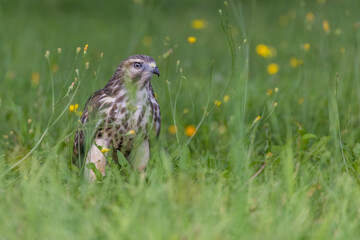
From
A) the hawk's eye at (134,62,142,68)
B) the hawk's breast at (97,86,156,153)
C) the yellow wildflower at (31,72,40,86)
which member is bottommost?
the hawk's breast at (97,86,156,153)

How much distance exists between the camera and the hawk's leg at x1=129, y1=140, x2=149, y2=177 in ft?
13.9

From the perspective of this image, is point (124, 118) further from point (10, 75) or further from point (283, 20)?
point (283, 20)

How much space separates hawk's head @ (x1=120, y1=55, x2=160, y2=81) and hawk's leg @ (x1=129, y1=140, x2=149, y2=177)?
411 mm

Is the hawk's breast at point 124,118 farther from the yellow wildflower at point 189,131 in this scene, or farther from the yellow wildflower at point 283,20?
the yellow wildflower at point 283,20

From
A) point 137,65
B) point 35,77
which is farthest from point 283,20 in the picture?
point 137,65

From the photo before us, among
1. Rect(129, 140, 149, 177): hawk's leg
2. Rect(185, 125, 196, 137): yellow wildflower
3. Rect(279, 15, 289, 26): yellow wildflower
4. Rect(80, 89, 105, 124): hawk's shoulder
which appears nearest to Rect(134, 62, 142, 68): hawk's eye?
Rect(80, 89, 105, 124): hawk's shoulder

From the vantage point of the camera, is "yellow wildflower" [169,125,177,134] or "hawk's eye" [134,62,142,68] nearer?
"hawk's eye" [134,62,142,68]

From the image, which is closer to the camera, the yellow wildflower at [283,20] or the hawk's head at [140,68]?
the hawk's head at [140,68]

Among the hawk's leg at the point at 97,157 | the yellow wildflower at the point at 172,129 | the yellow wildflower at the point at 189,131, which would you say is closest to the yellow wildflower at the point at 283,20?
the yellow wildflower at the point at 172,129

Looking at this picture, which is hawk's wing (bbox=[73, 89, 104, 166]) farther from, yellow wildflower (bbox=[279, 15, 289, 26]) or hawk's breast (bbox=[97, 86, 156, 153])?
yellow wildflower (bbox=[279, 15, 289, 26])

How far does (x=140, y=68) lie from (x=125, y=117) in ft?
1.10

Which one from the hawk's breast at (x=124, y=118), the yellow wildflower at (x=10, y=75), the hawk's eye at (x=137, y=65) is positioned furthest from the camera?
the yellow wildflower at (x=10, y=75)

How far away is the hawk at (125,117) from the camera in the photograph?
13.4 feet

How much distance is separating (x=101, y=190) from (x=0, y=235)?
752mm
